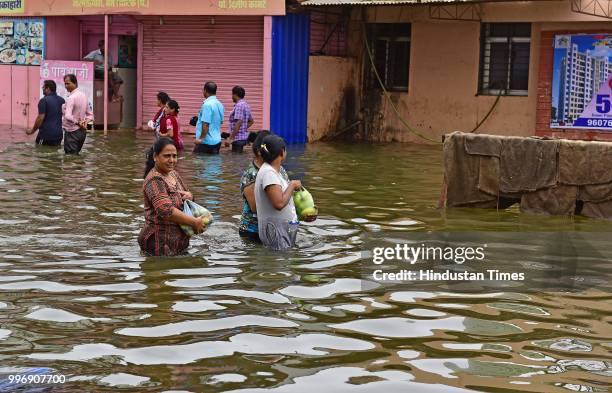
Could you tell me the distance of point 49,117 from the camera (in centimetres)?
1903

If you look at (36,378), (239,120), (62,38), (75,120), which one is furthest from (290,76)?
(36,378)

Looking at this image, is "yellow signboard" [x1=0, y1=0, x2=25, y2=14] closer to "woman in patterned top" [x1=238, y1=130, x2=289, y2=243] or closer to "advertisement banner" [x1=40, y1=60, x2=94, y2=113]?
"advertisement banner" [x1=40, y1=60, x2=94, y2=113]

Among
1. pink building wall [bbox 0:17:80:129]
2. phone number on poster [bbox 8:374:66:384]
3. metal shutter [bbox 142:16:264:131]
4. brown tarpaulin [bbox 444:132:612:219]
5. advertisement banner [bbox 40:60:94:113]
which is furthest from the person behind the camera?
pink building wall [bbox 0:17:80:129]

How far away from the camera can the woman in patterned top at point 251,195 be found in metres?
9.37

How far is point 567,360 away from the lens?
6.06 metres

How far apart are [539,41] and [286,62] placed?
558cm

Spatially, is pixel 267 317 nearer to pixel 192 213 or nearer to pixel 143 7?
pixel 192 213

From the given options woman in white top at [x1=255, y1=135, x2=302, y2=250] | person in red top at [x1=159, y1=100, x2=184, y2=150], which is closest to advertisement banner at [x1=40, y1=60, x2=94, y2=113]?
person in red top at [x1=159, y1=100, x2=184, y2=150]

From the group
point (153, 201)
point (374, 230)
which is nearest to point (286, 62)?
point (374, 230)

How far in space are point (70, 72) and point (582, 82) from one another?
12.1 m

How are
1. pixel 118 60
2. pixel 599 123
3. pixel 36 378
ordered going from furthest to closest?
pixel 118 60 < pixel 599 123 < pixel 36 378

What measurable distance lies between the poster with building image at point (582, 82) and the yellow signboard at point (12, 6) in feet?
44.1

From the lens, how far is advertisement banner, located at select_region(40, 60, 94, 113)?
24484mm

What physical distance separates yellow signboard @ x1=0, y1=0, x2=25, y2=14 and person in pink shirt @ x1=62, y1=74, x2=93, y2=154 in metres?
9.05
